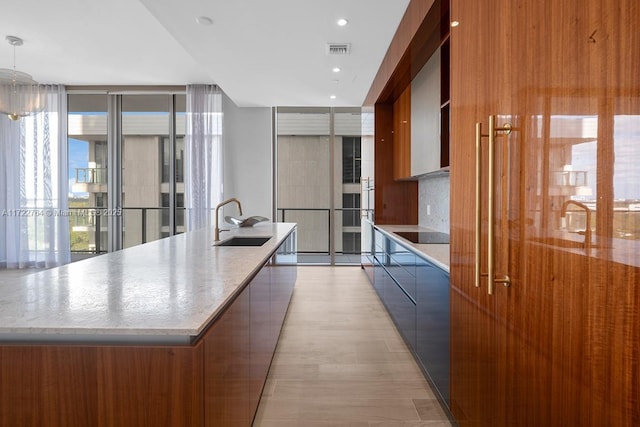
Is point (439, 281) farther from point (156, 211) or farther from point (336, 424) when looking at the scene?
point (156, 211)

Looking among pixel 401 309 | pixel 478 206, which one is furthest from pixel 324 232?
pixel 478 206

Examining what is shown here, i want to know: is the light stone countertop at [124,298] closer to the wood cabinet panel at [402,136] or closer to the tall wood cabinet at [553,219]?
the tall wood cabinet at [553,219]

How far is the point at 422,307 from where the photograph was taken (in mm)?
2338

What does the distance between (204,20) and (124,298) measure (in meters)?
2.77

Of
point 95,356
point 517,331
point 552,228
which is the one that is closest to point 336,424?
point 517,331

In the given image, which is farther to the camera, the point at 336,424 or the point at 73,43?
the point at 73,43

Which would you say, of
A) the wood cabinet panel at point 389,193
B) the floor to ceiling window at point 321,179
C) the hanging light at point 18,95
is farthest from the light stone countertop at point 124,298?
the floor to ceiling window at point 321,179

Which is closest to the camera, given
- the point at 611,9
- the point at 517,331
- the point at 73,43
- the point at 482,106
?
the point at 611,9

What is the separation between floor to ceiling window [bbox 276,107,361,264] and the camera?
6.30 m

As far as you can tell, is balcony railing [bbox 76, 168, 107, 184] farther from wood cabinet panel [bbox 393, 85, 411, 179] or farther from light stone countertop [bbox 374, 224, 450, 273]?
light stone countertop [bbox 374, 224, 450, 273]

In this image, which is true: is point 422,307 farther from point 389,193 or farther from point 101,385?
point 389,193

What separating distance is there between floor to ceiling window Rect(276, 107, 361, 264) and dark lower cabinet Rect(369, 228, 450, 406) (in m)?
2.89

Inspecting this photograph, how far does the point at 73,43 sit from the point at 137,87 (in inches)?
63.4

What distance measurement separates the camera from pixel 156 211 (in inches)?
246
